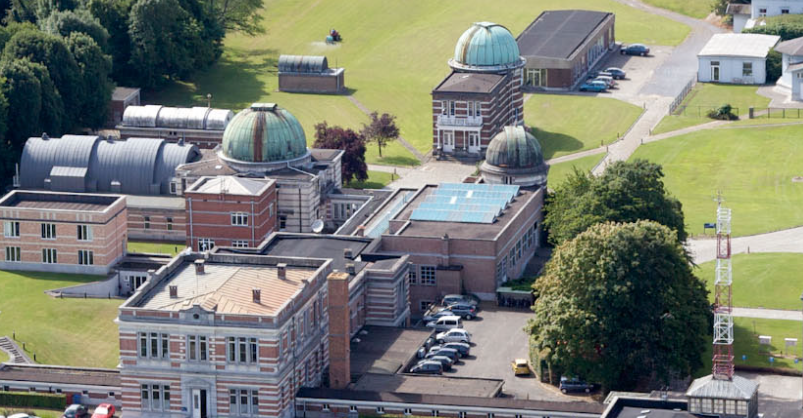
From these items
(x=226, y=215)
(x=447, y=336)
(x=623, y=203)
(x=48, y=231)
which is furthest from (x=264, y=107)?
(x=623, y=203)

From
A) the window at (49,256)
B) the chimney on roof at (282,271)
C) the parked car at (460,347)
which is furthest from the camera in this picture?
the window at (49,256)

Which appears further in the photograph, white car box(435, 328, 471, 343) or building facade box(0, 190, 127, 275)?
building facade box(0, 190, 127, 275)

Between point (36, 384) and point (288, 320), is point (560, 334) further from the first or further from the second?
point (36, 384)

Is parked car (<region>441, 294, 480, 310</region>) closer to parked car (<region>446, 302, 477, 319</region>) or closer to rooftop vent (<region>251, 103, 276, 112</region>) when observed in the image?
parked car (<region>446, 302, 477, 319</region>)

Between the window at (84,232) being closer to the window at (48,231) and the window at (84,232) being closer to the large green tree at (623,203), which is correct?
the window at (48,231)

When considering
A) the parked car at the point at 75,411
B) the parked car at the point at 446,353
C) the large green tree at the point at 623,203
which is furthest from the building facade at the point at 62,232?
the large green tree at the point at 623,203

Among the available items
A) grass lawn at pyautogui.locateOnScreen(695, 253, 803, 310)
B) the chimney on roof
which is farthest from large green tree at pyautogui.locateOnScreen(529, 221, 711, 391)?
grass lawn at pyautogui.locateOnScreen(695, 253, 803, 310)

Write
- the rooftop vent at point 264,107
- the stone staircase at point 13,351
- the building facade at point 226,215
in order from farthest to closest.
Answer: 1. the rooftop vent at point 264,107
2. the building facade at point 226,215
3. the stone staircase at point 13,351
